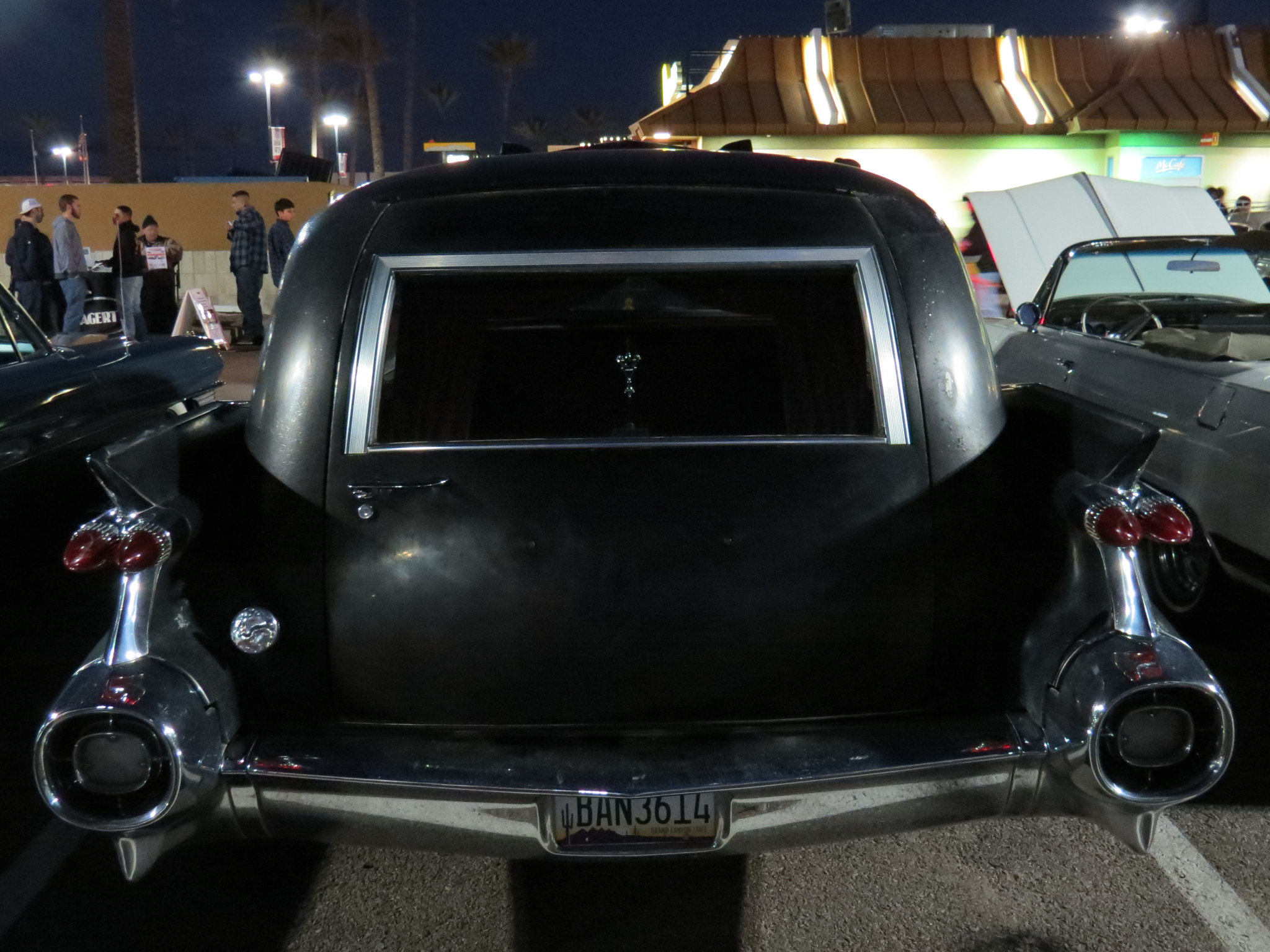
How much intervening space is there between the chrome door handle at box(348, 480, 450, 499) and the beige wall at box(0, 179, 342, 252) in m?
23.6

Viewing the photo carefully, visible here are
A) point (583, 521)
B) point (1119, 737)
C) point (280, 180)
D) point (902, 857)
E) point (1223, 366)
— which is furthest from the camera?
point (280, 180)

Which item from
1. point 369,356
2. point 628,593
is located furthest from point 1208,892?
point 369,356

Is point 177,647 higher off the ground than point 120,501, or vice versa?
point 120,501

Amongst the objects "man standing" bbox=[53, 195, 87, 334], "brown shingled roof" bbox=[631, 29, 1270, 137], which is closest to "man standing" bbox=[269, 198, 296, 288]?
"man standing" bbox=[53, 195, 87, 334]

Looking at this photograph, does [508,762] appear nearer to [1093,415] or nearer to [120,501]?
[120,501]

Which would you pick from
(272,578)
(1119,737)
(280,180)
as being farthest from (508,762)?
(280,180)

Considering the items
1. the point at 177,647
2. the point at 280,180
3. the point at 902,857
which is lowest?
the point at 902,857

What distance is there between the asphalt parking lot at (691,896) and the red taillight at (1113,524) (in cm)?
106

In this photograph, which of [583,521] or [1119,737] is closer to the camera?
[1119,737]

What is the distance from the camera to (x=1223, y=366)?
4.96m

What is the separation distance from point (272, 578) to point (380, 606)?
25 centimetres

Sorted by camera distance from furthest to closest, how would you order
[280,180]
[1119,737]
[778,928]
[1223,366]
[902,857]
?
[280,180]
[1223,366]
[902,857]
[778,928]
[1119,737]

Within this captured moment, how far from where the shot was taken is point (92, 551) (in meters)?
2.45

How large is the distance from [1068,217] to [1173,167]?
21135 mm
